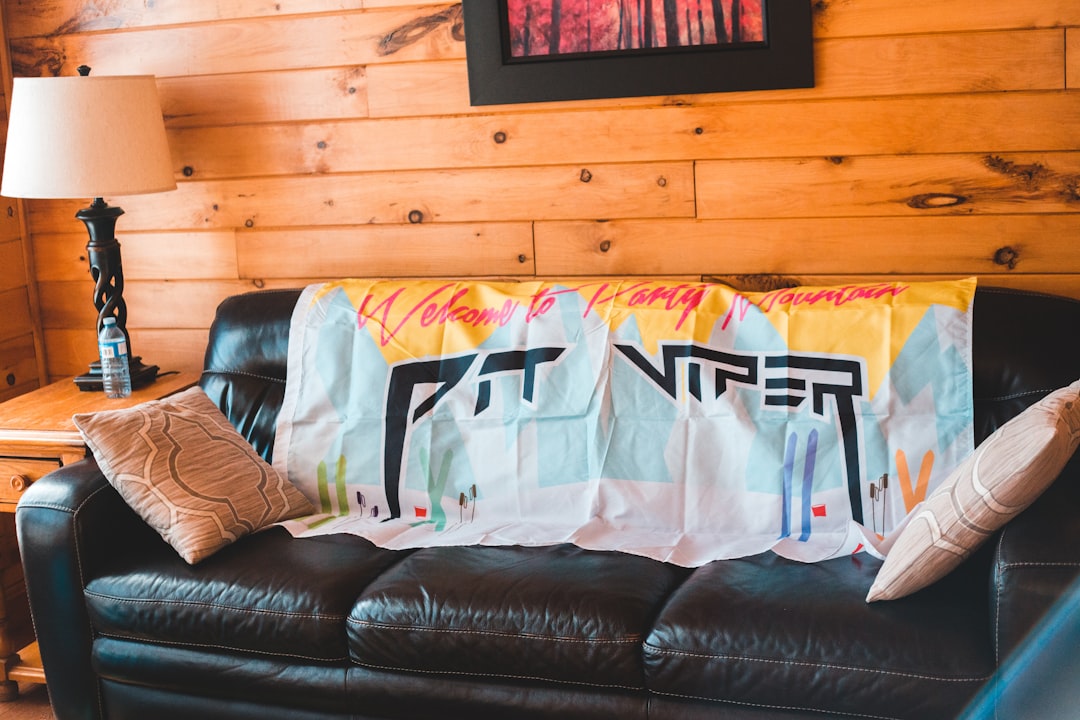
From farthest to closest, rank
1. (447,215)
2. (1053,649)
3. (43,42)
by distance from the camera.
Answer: (43,42)
(447,215)
(1053,649)

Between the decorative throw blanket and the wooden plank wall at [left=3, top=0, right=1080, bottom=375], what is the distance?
0.77ft

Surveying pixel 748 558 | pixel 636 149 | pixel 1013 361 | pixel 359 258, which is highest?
pixel 636 149

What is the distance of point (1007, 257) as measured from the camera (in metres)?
2.46

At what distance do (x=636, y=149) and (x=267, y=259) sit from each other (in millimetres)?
1050

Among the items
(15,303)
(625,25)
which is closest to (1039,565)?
(625,25)

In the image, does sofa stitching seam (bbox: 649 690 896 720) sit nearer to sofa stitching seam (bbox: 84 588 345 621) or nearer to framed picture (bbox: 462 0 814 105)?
sofa stitching seam (bbox: 84 588 345 621)

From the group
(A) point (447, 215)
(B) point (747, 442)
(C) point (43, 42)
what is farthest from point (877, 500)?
(C) point (43, 42)

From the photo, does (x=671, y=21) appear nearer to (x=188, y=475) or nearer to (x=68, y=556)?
(x=188, y=475)

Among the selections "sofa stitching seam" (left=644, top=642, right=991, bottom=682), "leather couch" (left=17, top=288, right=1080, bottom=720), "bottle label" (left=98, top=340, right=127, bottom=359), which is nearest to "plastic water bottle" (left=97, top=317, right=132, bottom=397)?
"bottle label" (left=98, top=340, right=127, bottom=359)

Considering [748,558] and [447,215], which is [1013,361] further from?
[447,215]

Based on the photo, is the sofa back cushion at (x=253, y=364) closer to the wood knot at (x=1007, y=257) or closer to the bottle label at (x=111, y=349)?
the bottle label at (x=111, y=349)

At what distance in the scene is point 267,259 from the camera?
2.98 metres

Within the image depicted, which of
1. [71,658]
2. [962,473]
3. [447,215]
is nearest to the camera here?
[962,473]

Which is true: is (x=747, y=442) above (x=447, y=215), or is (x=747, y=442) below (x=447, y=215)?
below
